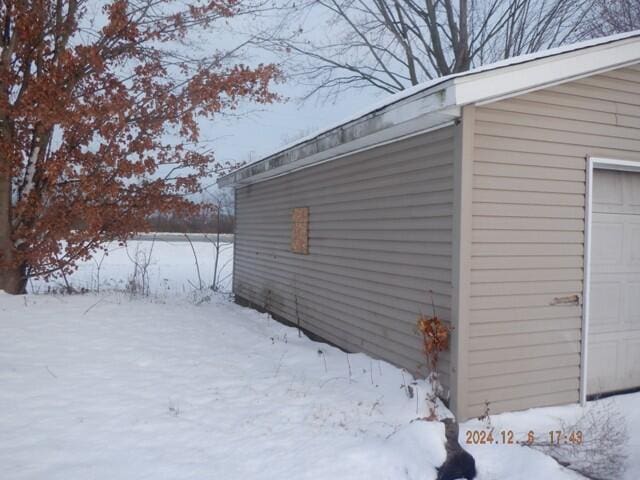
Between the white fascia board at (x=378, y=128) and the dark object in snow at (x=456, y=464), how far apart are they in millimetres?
2388

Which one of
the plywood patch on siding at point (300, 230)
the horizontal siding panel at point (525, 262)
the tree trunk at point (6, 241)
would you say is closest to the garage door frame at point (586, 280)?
the horizontal siding panel at point (525, 262)

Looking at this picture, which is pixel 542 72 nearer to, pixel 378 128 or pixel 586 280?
pixel 378 128

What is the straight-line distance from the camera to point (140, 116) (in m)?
8.44

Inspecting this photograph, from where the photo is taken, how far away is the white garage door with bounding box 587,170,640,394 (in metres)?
4.76

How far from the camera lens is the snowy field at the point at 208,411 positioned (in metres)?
3.36

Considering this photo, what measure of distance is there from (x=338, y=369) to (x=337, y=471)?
2143 mm

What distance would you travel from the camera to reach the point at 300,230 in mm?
7398

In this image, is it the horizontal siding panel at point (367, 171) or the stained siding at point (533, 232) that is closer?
the stained siding at point (533, 232)

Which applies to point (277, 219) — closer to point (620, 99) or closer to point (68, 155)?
point (68, 155)

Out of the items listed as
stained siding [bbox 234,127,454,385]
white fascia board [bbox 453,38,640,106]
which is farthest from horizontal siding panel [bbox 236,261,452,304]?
white fascia board [bbox 453,38,640,106]

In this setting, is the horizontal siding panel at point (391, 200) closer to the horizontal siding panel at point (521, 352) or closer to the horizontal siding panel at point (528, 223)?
the horizontal siding panel at point (528, 223)

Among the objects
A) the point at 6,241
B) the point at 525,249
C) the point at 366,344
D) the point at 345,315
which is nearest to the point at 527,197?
the point at 525,249

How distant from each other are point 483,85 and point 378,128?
1077 millimetres

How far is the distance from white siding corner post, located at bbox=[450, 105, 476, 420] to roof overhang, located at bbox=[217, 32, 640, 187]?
20cm
